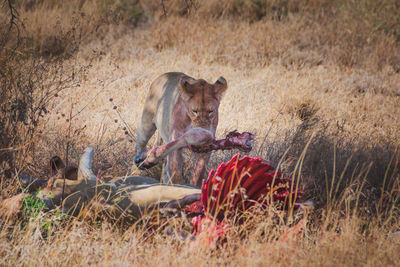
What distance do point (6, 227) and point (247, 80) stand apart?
6.00m

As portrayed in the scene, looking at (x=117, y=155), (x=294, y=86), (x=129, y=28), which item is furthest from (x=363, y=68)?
(x=117, y=155)

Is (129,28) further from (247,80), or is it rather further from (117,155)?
(117,155)

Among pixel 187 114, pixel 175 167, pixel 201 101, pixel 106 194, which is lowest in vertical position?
pixel 175 167

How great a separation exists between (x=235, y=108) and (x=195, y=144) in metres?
3.70

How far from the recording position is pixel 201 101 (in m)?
3.88

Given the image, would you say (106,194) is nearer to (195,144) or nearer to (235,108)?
(195,144)

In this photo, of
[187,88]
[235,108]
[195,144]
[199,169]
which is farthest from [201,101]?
[235,108]

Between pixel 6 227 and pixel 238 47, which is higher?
pixel 238 47

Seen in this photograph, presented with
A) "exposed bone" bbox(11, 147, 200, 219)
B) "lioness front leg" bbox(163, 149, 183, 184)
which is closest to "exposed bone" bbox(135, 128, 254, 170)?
"exposed bone" bbox(11, 147, 200, 219)

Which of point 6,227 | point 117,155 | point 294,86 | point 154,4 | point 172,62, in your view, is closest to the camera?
point 6,227

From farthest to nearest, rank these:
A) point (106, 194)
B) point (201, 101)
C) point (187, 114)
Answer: point (187, 114)
point (201, 101)
point (106, 194)

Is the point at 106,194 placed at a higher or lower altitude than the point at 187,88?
lower

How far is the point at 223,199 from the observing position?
2805mm

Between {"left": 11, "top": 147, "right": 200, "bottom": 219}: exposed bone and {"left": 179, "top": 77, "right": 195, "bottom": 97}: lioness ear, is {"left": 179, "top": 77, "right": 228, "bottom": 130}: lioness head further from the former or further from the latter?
{"left": 11, "top": 147, "right": 200, "bottom": 219}: exposed bone
